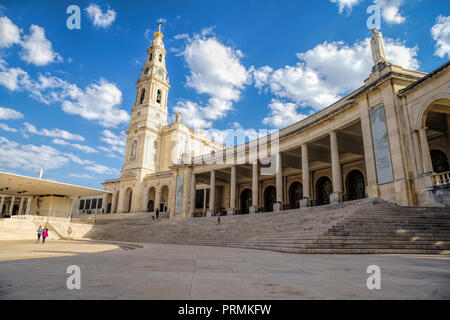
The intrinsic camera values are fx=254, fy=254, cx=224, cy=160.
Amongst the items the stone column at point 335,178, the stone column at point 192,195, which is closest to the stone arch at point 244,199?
the stone column at point 192,195

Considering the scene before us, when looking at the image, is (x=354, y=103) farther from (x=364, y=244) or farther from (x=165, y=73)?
(x=165, y=73)

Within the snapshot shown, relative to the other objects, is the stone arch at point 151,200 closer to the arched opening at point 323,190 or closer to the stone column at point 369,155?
the arched opening at point 323,190

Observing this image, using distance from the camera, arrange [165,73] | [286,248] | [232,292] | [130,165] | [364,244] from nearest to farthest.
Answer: [232,292] → [364,244] → [286,248] → [130,165] → [165,73]

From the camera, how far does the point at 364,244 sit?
9547mm

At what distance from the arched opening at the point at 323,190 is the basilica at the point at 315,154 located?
Result: 11 cm

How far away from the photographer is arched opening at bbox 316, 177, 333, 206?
2897 centimetres

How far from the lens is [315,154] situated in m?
26.7

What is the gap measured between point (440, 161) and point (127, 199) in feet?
143

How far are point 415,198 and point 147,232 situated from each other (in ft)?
66.9

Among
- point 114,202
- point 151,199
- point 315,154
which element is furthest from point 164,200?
point 315,154

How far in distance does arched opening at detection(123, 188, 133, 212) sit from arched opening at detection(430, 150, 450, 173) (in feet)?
138

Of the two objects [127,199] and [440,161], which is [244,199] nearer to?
[127,199]

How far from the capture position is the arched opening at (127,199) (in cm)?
4509
